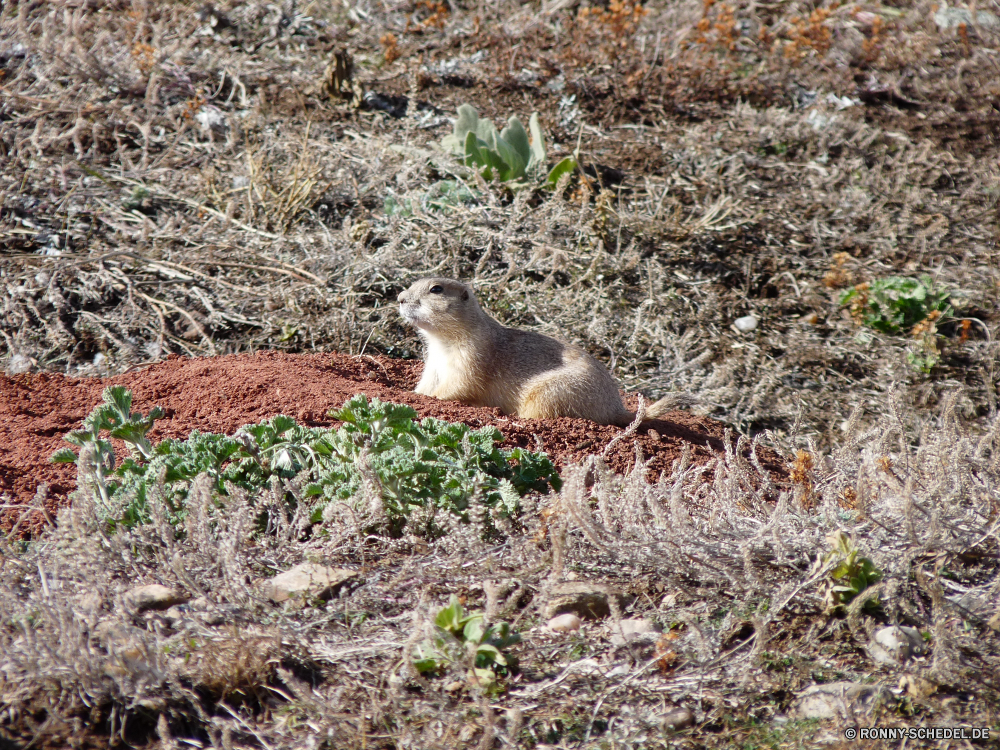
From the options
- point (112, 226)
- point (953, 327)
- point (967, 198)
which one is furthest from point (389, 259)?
point (967, 198)

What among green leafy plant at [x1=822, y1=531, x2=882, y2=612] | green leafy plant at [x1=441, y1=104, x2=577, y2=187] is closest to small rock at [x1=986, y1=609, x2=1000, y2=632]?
green leafy plant at [x1=822, y1=531, x2=882, y2=612]

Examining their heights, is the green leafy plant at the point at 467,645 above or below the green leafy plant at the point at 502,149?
below

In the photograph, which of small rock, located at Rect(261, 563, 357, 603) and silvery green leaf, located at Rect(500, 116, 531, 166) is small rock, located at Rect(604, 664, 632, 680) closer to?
small rock, located at Rect(261, 563, 357, 603)

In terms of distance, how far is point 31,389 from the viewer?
4.41 meters

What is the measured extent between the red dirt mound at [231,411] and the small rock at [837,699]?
49.0 inches

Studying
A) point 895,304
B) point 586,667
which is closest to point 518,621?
point 586,667

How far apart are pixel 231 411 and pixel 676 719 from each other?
101 inches

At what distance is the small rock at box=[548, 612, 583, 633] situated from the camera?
2.67 metres

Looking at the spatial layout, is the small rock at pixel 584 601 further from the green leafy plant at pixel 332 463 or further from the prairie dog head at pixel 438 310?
the prairie dog head at pixel 438 310

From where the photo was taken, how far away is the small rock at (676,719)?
2316 millimetres

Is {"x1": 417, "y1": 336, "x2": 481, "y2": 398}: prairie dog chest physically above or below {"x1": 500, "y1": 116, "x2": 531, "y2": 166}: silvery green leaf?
below

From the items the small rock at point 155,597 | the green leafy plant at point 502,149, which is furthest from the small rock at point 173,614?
the green leafy plant at point 502,149

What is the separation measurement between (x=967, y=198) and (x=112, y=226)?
23.9 feet

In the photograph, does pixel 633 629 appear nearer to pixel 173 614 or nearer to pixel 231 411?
pixel 173 614
